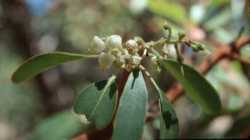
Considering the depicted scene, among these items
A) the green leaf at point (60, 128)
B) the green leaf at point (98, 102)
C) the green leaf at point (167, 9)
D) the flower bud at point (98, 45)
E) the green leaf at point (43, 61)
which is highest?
the green leaf at point (167, 9)

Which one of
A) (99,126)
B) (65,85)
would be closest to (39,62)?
(99,126)

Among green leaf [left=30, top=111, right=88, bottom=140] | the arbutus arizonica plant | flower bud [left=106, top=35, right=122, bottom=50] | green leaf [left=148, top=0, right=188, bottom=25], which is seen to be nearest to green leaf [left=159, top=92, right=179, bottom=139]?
the arbutus arizonica plant

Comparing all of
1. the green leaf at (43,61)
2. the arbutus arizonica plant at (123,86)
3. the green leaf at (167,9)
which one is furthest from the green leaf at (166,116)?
the green leaf at (167,9)

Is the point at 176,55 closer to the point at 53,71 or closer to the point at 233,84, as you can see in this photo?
the point at 233,84

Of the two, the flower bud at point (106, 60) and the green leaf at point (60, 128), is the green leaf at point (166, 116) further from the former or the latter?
the green leaf at point (60, 128)

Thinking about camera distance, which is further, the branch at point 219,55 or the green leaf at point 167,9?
the green leaf at point 167,9

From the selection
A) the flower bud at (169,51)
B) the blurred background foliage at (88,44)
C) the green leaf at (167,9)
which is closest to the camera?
the flower bud at (169,51)
